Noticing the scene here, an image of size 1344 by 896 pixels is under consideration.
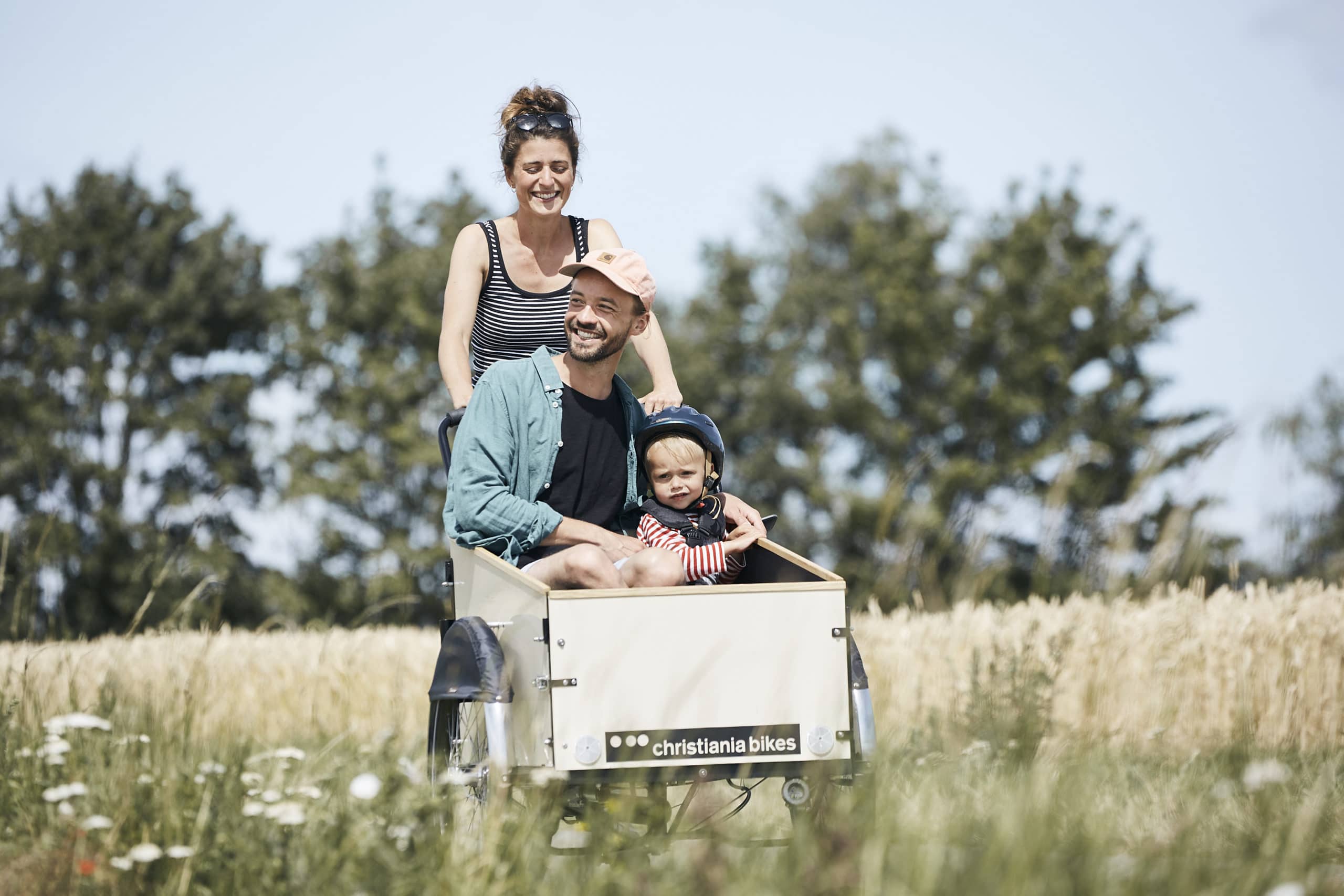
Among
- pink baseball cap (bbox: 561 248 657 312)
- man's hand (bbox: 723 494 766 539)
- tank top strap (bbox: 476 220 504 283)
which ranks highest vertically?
tank top strap (bbox: 476 220 504 283)

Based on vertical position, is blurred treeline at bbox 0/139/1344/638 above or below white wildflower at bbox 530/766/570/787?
above

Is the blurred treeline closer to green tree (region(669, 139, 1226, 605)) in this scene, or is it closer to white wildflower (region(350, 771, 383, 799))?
green tree (region(669, 139, 1226, 605))

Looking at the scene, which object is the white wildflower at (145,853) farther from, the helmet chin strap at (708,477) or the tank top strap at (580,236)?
the tank top strap at (580,236)

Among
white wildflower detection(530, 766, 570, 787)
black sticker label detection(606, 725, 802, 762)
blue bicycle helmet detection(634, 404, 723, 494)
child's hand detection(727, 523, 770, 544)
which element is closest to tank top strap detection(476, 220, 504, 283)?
blue bicycle helmet detection(634, 404, 723, 494)

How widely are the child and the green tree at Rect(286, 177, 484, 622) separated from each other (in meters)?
24.7

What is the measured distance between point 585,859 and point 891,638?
19.3ft

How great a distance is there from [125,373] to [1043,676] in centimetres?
3045

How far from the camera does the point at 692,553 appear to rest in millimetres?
4719

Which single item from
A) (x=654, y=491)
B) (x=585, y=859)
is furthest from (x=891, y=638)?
(x=585, y=859)

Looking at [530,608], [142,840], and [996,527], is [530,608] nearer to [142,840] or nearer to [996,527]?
[142,840]

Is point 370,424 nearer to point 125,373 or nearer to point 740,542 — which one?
point 125,373

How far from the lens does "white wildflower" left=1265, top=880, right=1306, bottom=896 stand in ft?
8.16

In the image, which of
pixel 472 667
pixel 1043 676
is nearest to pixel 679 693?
pixel 472 667

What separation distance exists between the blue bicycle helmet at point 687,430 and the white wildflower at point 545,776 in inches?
56.7
